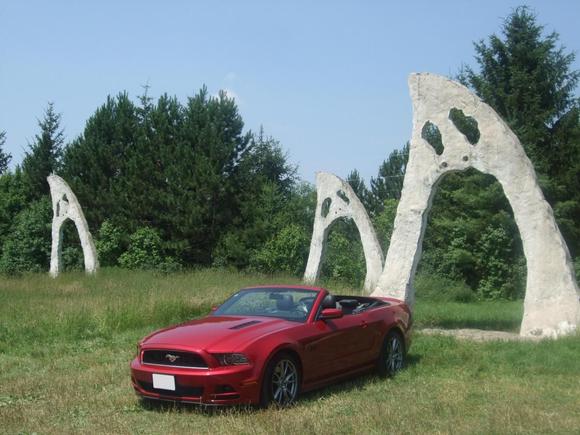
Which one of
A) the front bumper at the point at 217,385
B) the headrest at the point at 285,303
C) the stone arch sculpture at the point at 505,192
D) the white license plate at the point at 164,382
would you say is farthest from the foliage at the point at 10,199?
the front bumper at the point at 217,385

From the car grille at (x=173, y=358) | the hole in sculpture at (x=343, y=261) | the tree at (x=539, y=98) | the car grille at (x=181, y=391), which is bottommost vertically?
the car grille at (x=181, y=391)

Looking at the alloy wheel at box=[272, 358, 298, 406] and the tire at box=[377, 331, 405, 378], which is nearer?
the alloy wheel at box=[272, 358, 298, 406]

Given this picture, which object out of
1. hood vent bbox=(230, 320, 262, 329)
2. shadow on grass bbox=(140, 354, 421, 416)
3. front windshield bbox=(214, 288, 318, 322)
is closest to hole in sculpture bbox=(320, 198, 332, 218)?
shadow on grass bbox=(140, 354, 421, 416)

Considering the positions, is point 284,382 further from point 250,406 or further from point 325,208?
point 325,208

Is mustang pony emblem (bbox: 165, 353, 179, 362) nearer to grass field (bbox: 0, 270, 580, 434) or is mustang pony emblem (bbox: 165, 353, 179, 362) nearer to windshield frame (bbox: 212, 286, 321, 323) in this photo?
grass field (bbox: 0, 270, 580, 434)

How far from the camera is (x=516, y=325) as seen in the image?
16.7 meters

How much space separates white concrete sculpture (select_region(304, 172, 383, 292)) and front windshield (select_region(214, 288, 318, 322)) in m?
16.2

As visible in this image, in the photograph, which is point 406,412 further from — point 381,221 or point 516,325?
point 381,221

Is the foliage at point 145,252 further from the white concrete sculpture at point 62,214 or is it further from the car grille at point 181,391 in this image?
the car grille at point 181,391

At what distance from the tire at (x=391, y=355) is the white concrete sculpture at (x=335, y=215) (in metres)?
15.2

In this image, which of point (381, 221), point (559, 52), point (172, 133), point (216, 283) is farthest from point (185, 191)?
point (559, 52)

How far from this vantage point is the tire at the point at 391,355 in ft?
31.0

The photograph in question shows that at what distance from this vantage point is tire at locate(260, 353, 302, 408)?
24.1ft

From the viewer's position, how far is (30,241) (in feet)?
131
